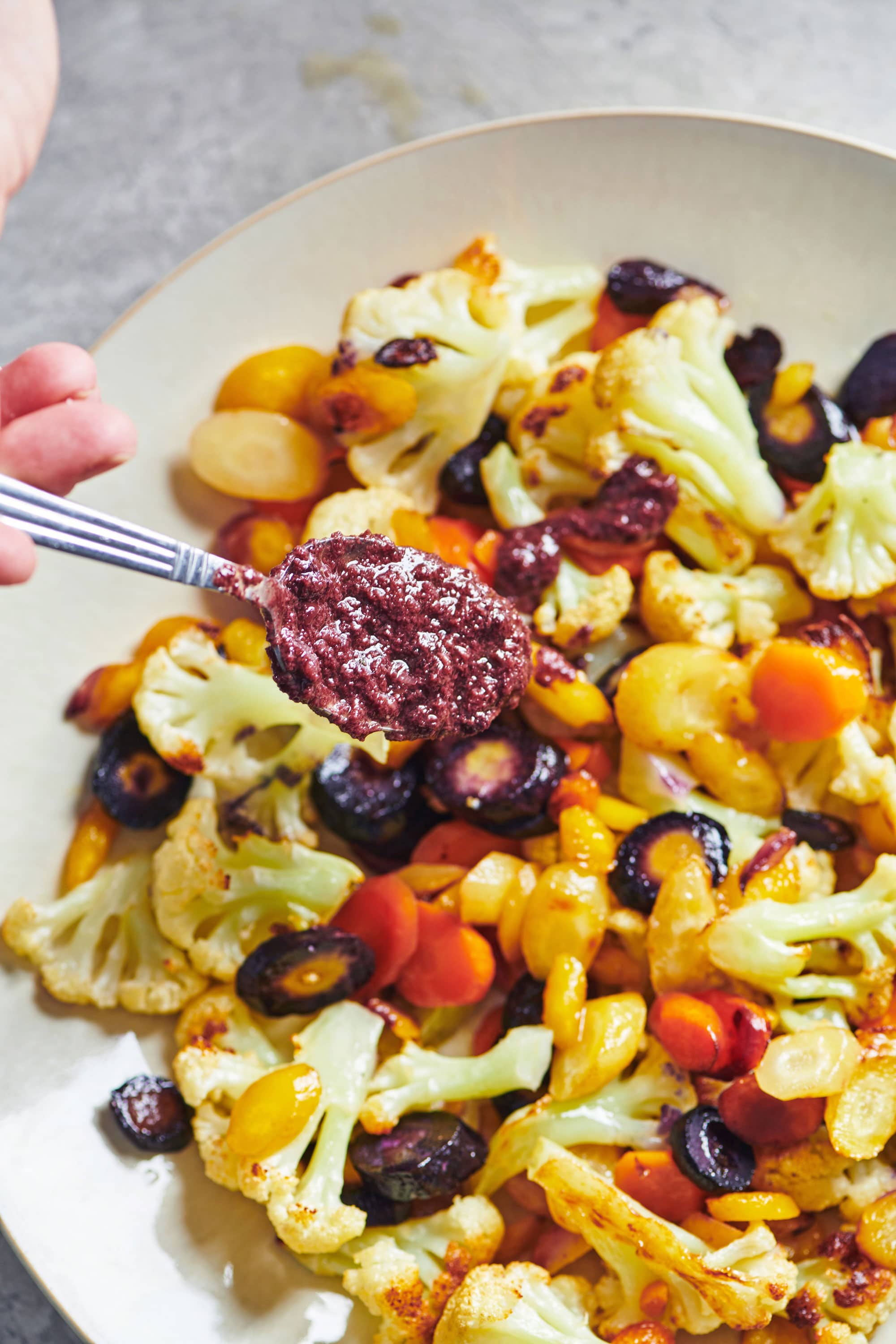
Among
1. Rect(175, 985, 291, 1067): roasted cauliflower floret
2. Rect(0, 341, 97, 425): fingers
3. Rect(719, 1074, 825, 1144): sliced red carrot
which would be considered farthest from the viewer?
Rect(175, 985, 291, 1067): roasted cauliflower floret

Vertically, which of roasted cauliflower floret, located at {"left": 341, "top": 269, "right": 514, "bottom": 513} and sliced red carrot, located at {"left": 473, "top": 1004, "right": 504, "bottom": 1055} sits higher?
roasted cauliflower floret, located at {"left": 341, "top": 269, "right": 514, "bottom": 513}

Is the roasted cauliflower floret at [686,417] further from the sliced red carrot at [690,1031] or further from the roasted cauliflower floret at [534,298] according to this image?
the sliced red carrot at [690,1031]

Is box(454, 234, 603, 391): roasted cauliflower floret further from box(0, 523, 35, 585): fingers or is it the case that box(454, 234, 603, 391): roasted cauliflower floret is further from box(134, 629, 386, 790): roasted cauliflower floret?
box(0, 523, 35, 585): fingers

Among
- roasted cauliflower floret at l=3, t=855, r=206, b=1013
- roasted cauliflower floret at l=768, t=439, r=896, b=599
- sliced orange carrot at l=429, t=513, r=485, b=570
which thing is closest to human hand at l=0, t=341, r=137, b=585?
sliced orange carrot at l=429, t=513, r=485, b=570

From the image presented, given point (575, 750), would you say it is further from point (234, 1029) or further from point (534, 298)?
point (534, 298)

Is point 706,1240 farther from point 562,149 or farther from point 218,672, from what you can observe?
point 562,149

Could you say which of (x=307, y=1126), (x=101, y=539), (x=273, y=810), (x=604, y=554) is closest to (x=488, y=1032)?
(x=307, y=1126)

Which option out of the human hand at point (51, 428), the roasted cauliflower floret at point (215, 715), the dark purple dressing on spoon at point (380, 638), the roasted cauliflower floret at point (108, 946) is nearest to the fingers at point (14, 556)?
the human hand at point (51, 428)
